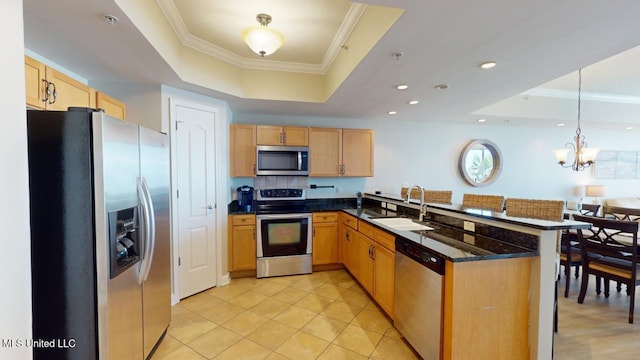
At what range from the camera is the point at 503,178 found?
17.0 feet

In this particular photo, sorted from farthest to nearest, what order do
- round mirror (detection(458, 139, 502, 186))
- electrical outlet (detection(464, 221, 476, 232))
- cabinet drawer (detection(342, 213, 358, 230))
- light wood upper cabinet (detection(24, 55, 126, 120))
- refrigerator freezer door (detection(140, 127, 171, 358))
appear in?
round mirror (detection(458, 139, 502, 186))
cabinet drawer (detection(342, 213, 358, 230))
electrical outlet (detection(464, 221, 476, 232))
refrigerator freezer door (detection(140, 127, 171, 358))
light wood upper cabinet (detection(24, 55, 126, 120))

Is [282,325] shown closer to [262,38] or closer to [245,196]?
[245,196]

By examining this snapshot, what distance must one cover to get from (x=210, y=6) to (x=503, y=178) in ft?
18.8

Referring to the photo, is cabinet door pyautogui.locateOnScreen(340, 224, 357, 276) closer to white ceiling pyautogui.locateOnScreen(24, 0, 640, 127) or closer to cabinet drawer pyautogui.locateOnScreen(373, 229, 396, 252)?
cabinet drawer pyautogui.locateOnScreen(373, 229, 396, 252)

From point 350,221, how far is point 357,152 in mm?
1261

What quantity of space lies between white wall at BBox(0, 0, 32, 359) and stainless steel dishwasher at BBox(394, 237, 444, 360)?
6.97 ft

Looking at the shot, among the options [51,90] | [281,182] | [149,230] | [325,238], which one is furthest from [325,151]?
[51,90]

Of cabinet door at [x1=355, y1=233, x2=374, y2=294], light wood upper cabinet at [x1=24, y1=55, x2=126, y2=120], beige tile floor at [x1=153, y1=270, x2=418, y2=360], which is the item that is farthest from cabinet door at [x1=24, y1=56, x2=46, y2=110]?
A: cabinet door at [x1=355, y1=233, x2=374, y2=294]

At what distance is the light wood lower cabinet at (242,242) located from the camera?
11.3 feet

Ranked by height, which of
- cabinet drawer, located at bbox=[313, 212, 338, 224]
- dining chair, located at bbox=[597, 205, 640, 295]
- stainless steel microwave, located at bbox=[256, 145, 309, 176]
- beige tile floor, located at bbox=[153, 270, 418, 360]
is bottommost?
beige tile floor, located at bbox=[153, 270, 418, 360]

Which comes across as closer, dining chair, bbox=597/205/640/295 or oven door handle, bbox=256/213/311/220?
dining chair, bbox=597/205/640/295

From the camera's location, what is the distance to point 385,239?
2461 millimetres

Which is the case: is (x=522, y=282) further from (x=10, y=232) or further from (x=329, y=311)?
(x=10, y=232)

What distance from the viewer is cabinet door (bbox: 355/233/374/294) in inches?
111
